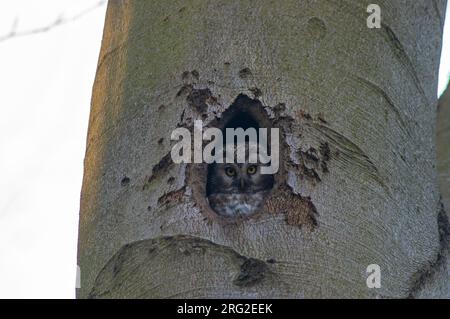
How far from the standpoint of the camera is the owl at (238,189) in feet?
4.90

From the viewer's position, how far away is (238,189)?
160cm

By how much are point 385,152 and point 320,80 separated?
17 centimetres

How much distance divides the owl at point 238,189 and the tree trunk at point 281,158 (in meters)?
0.03

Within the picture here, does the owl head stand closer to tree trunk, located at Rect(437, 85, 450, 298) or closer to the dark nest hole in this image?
the dark nest hole

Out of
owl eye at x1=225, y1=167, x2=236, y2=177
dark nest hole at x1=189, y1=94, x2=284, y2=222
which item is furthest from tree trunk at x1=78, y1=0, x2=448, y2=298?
owl eye at x1=225, y1=167, x2=236, y2=177

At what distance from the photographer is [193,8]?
1675 millimetres

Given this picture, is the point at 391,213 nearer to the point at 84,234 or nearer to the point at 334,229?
the point at 334,229

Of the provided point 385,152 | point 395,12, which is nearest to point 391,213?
point 385,152

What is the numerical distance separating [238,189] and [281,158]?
0.13m

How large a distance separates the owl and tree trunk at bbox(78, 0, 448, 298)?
0.10ft

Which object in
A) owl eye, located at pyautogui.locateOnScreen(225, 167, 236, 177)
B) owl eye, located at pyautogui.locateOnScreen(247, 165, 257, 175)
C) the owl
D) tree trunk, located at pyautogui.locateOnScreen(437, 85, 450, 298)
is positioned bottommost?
the owl

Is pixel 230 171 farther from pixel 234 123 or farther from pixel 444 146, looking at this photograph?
pixel 444 146

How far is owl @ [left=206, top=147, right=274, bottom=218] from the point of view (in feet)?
4.90
